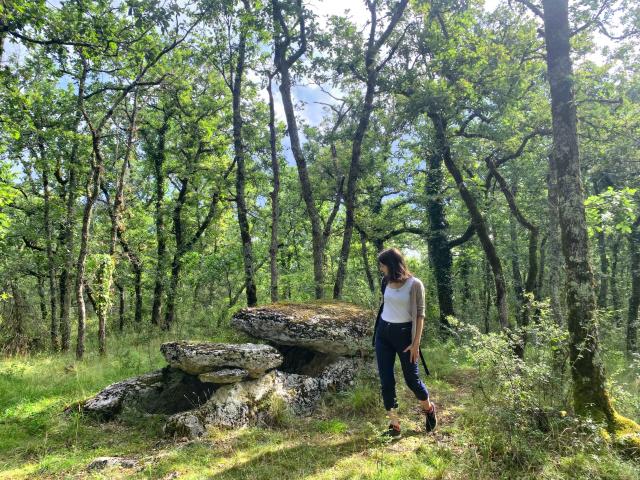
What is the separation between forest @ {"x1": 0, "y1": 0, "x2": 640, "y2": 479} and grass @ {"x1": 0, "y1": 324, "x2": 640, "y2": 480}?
0.13 feet

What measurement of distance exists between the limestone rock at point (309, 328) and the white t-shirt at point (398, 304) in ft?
7.18

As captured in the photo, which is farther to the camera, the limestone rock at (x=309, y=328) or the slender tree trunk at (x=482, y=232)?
the slender tree trunk at (x=482, y=232)

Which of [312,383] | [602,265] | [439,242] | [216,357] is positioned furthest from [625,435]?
[602,265]

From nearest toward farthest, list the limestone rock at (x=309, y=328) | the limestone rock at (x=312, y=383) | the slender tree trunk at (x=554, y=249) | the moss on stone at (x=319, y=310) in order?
1. the limestone rock at (x=312, y=383)
2. the limestone rock at (x=309, y=328)
3. the moss on stone at (x=319, y=310)
4. the slender tree trunk at (x=554, y=249)

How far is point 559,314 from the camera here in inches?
337

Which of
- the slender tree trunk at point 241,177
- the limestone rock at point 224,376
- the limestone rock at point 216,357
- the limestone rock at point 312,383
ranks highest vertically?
the slender tree trunk at point 241,177

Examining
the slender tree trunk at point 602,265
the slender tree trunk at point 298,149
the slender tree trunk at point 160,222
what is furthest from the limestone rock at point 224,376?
the slender tree trunk at point 602,265

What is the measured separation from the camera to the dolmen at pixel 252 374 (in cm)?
588

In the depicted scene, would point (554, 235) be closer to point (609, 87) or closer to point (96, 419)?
point (609, 87)

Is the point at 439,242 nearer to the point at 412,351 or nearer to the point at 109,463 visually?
the point at 412,351

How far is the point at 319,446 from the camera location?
4961 mm

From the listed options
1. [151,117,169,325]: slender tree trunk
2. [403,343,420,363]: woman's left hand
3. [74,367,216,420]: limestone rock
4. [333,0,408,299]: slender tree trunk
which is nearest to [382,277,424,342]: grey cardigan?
[403,343,420,363]: woman's left hand

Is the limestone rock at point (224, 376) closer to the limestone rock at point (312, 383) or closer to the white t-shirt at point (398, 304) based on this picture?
the limestone rock at point (312, 383)

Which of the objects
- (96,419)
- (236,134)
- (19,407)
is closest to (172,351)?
(96,419)
